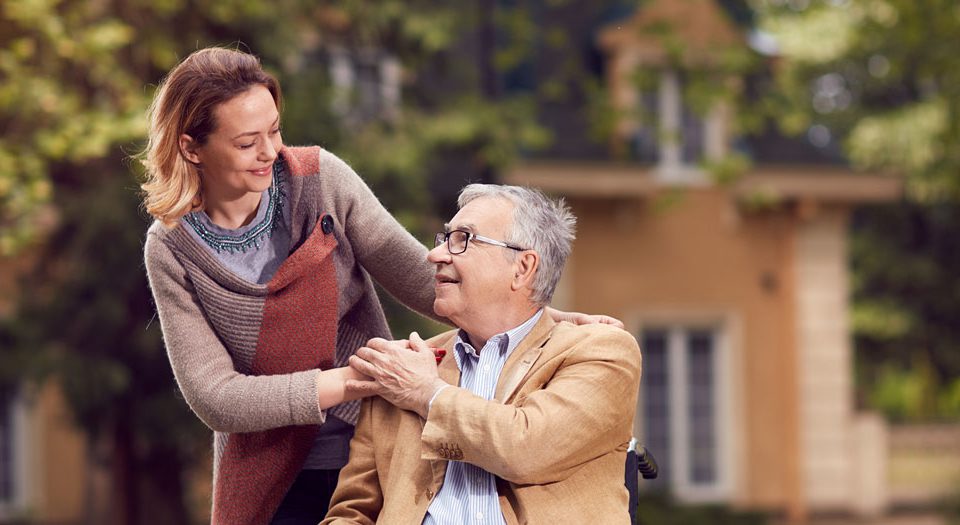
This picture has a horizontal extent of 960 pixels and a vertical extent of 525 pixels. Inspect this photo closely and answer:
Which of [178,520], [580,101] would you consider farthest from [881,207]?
[178,520]

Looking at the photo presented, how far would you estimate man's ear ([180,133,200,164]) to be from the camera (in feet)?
10.8

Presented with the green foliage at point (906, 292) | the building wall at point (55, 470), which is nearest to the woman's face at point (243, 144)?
the building wall at point (55, 470)

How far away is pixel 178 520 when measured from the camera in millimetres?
11820

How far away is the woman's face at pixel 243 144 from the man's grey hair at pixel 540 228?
0.51 metres

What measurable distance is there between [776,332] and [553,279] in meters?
15.2

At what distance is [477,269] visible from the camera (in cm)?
343

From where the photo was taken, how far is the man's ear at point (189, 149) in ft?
10.8

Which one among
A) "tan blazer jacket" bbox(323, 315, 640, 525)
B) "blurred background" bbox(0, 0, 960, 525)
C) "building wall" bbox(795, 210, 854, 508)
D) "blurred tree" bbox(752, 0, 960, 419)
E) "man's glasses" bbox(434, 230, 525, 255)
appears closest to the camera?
"tan blazer jacket" bbox(323, 315, 640, 525)

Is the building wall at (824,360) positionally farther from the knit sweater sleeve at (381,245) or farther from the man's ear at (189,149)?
the man's ear at (189,149)

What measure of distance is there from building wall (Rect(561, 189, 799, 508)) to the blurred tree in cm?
156

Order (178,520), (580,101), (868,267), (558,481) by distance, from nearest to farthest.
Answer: (558,481)
(178,520)
(580,101)
(868,267)

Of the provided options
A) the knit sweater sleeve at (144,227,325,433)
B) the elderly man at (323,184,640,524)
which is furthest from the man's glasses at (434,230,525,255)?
the knit sweater sleeve at (144,227,325,433)

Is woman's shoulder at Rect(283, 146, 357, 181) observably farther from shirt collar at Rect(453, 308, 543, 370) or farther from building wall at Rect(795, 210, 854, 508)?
building wall at Rect(795, 210, 854, 508)

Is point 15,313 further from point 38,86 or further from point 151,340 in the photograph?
point 38,86
